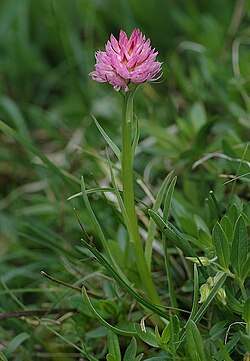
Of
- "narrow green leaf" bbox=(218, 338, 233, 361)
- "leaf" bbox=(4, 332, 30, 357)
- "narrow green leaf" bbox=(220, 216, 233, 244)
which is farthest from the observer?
"leaf" bbox=(4, 332, 30, 357)

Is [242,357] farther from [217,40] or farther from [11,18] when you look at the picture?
[11,18]

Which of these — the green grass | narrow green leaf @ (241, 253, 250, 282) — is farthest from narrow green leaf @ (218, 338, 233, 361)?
narrow green leaf @ (241, 253, 250, 282)

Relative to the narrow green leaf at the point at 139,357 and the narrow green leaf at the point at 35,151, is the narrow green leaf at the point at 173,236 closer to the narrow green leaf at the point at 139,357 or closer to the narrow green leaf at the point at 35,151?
the narrow green leaf at the point at 139,357

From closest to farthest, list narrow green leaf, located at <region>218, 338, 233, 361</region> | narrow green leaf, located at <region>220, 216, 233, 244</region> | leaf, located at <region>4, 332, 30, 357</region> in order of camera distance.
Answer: narrow green leaf, located at <region>218, 338, 233, 361</region>
narrow green leaf, located at <region>220, 216, 233, 244</region>
leaf, located at <region>4, 332, 30, 357</region>

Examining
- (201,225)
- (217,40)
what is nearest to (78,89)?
(217,40)

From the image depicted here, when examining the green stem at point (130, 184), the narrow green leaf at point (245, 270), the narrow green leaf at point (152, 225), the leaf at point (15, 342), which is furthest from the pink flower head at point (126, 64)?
the leaf at point (15, 342)

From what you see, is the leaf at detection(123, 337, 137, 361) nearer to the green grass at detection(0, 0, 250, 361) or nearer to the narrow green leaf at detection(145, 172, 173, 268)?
the green grass at detection(0, 0, 250, 361)

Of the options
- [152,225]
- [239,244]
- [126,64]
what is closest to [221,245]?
[239,244]

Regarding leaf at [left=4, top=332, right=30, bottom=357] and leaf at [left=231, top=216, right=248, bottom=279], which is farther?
leaf at [left=4, top=332, right=30, bottom=357]
